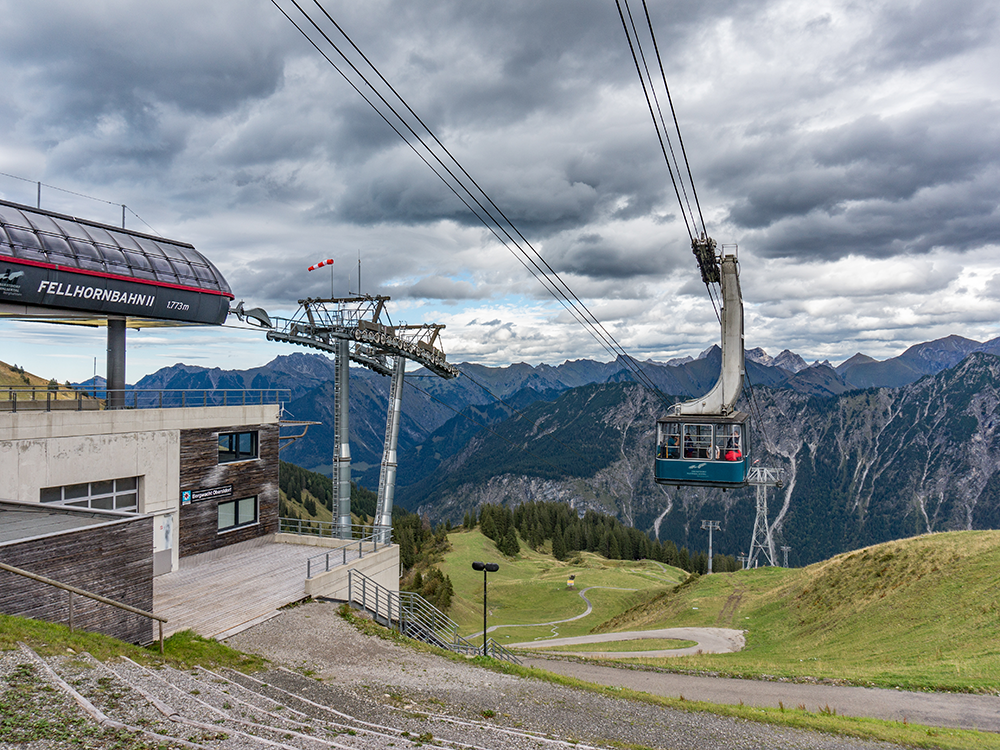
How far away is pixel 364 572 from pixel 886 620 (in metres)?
27.3

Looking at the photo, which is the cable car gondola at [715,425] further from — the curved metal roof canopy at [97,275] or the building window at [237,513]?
the curved metal roof canopy at [97,275]

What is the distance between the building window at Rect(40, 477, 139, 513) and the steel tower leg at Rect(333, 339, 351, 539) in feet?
34.6

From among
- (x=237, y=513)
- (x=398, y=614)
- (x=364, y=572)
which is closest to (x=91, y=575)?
(x=364, y=572)

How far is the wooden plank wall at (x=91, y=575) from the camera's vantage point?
14797 mm

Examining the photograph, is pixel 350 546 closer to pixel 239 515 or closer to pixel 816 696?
pixel 239 515

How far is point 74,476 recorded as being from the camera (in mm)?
24703

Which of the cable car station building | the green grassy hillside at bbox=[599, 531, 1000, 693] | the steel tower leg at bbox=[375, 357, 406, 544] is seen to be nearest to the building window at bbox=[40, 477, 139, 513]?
the cable car station building

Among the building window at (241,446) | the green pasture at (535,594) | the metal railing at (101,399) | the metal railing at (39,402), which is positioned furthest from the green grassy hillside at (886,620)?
the metal railing at (39,402)

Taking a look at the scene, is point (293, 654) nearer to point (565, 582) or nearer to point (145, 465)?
point (145, 465)

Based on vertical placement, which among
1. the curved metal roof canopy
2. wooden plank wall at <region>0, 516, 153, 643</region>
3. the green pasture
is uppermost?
the curved metal roof canopy

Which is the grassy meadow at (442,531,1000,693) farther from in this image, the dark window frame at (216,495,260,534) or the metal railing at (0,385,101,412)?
the metal railing at (0,385,101,412)

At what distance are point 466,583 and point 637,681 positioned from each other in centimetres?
6925

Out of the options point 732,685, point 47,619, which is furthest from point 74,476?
point 732,685

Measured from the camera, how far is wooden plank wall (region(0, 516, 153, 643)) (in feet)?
48.5
